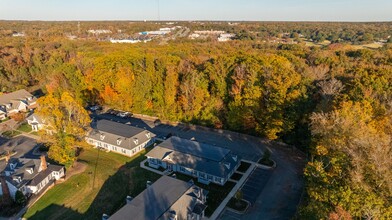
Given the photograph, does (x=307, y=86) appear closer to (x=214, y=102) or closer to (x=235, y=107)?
(x=235, y=107)

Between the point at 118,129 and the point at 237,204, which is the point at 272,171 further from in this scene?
the point at 118,129

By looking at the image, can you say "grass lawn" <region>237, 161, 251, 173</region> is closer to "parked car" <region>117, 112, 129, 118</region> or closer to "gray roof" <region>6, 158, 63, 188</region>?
"gray roof" <region>6, 158, 63, 188</region>

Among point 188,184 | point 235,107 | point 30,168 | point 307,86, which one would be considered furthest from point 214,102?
point 30,168

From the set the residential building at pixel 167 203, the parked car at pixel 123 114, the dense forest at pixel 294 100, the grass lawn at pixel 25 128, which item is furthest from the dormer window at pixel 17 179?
the parked car at pixel 123 114

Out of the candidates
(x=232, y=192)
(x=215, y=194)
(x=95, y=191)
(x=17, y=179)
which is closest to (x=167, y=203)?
(x=215, y=194)

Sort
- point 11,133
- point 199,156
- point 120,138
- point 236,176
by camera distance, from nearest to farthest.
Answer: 1. point 236,176
2. point 199,156
3. point 120,138
4. point 11,133

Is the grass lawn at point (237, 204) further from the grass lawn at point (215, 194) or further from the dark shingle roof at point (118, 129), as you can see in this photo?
the dark shingle roof at point (118, 129)
